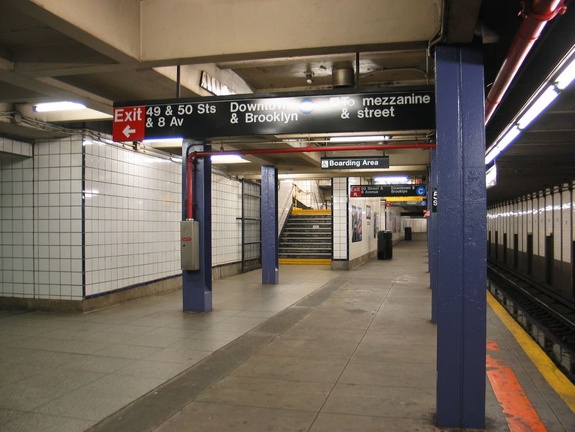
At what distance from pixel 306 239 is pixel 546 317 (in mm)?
10562

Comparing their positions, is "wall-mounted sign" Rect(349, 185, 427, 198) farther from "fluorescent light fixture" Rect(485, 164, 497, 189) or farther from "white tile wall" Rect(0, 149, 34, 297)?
"white tile wall" Rect(0, 149, 34, 297)

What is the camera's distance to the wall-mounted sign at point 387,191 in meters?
14.2

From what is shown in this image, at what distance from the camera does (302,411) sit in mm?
3830

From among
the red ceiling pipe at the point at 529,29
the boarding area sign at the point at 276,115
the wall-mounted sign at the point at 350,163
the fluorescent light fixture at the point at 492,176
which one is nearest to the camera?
the red ceiling pipe at the point at 529,29

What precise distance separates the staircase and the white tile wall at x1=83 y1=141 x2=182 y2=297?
26.8 ft

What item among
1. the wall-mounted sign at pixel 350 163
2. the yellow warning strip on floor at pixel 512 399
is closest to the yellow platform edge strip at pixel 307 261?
the wall-mounted sign at pixel 350 163

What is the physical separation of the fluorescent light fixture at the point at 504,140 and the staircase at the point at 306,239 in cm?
1081

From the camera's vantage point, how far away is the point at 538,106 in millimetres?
4863

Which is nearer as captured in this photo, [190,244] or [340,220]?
[190,244]

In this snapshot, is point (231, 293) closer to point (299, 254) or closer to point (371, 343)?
point (371, 343)

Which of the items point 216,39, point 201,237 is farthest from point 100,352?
point 216,39

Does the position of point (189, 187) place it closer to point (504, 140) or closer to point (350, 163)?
point (350, 163)

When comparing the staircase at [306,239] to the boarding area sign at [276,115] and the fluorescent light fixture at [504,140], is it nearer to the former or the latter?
the fluorescent light fixture at [504,140]

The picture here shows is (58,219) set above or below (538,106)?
below
